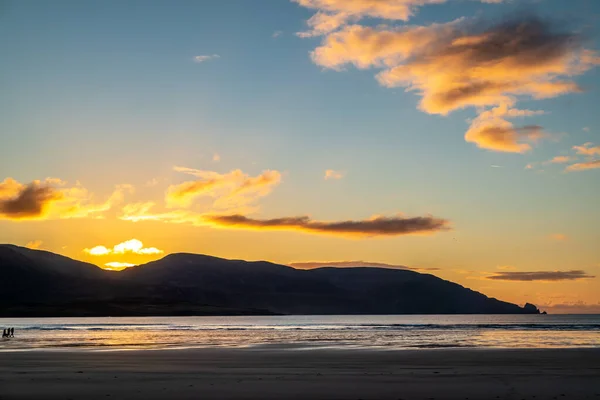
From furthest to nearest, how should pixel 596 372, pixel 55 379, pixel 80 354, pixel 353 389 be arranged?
pixel 80 354
pixel 596 372
pixel 55 379
pixel 353 389

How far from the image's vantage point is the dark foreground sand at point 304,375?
90.7 feet

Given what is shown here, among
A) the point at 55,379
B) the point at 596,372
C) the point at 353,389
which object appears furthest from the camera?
the point at 596,372

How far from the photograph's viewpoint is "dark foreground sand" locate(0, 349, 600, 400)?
90.7 feet

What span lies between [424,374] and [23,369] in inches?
888

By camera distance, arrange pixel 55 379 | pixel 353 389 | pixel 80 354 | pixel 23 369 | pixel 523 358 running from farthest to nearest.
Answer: pixel 80 354 < pixel 523 358 < pixel 23 369 < pixel 55 379 < pixel 353 389

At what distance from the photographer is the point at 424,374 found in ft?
116

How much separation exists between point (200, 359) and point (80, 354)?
12.0m

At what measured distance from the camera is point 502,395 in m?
26.7

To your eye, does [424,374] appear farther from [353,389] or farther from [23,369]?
[23,369]

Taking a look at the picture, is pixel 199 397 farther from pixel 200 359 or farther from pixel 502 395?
pixel 200 359

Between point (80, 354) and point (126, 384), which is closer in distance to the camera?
point (126, 384)

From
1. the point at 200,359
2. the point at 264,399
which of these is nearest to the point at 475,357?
the point at 200,359

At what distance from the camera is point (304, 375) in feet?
115

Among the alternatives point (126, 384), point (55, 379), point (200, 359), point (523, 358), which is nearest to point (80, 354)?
point (200, 359)
